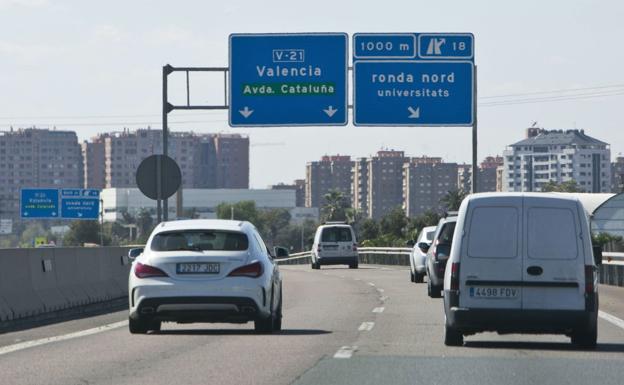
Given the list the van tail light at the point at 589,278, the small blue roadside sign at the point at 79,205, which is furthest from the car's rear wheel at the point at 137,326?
the small blue roadside sign at the point at 79,205

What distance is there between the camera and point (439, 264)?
97.1 ft

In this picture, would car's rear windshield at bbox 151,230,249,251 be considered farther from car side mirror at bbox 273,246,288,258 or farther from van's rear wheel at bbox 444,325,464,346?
van's rear wheel at bbox 444,325,464,346

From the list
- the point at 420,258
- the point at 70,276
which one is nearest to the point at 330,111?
the point at 420,258

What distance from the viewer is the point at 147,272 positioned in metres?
19.1

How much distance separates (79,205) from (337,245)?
20788mm

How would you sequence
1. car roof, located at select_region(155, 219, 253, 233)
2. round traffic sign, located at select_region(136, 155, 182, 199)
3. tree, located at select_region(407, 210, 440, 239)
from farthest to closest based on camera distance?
tree, located at select_region(407, 210, 440, 239) < round traffic sign, located at select_region(136, 155, 182, 199) < car roof, located at select_region(155, 219, 253, 233)

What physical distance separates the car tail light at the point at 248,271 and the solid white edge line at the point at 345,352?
2276 millimetres

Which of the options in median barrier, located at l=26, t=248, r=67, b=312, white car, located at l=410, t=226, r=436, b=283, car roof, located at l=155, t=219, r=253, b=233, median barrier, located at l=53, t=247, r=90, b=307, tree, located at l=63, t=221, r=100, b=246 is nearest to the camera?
car roof, located at l=155, t=219, r=253, b=233

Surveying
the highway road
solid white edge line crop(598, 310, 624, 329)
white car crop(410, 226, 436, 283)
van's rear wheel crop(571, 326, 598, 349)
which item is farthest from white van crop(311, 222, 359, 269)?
van's rear wheel crop(571, 326, 598, 349)

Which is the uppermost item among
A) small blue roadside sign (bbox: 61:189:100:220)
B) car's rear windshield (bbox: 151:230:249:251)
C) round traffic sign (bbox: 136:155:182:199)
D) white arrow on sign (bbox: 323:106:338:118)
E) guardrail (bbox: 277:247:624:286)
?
white arrow on sign (bbox: 323:106:338:118)

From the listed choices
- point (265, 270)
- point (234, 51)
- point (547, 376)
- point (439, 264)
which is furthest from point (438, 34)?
point (547, 376)

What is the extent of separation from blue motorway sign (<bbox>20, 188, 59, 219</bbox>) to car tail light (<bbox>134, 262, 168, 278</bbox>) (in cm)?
6037

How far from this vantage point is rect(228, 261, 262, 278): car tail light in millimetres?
19078

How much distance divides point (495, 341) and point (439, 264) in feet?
35.6
